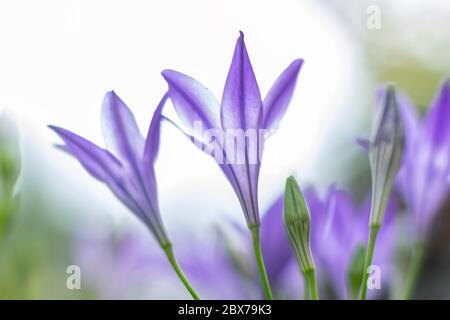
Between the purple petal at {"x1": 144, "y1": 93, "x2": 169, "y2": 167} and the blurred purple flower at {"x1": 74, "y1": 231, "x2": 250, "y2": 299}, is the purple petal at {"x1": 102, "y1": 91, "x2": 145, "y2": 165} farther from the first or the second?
the blurred purple flower at {"x1": 74, "y1": 231, "x2": 250, "y2": 299}

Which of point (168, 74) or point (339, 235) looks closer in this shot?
point (168, 74)

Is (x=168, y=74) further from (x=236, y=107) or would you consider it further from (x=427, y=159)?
(x=427, y=159)

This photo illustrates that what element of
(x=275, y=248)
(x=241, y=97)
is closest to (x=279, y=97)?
(x=241, y=97)

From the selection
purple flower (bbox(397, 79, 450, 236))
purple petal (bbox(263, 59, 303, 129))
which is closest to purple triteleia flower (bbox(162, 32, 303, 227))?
purple petal (bbox(263, 59, 303, 129))

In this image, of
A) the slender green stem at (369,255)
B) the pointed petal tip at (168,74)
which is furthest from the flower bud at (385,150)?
the pointed petal tip at (168,74)

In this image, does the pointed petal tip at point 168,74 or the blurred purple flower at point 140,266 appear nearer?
the pointed petal tip at point 168,74

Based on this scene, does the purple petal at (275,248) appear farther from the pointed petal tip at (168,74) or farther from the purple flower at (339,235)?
the pointed petal tip at (168,74)

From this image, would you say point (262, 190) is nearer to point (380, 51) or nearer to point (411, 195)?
point (411, 195)
